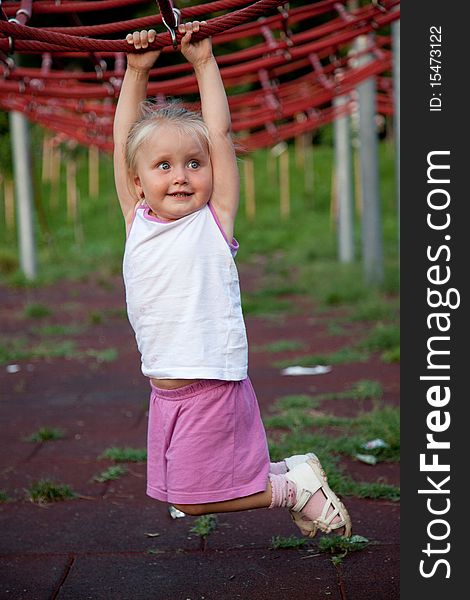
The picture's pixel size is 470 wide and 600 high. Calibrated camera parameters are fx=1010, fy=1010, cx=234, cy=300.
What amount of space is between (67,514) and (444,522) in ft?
5.97

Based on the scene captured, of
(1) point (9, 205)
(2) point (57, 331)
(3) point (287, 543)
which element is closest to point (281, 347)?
(2) point (57, 331)

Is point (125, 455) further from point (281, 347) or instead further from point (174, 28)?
point (281, 347)

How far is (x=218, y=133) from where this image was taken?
8.28 feet

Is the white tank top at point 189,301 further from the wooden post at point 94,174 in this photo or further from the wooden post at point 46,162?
the wooden post at point 46,162

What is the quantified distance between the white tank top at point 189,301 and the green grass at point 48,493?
4.42 ft

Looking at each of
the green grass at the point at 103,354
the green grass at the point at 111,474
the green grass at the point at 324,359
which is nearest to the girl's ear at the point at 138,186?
the green grass at the point at 111,474

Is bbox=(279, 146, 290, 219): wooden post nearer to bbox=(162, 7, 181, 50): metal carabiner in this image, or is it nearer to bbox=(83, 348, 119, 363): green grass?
bbox=(83, 348, 119, 363): green grass

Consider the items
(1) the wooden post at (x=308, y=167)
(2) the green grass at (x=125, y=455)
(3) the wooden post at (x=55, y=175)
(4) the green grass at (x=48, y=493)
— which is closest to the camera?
(4) the green grass at (x=48, y=493)

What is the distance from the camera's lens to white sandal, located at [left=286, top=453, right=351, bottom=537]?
8.61ft

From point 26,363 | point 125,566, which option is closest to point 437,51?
point 125,566

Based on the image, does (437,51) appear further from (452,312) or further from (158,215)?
(158,215)

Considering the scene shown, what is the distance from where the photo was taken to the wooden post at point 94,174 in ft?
65.7

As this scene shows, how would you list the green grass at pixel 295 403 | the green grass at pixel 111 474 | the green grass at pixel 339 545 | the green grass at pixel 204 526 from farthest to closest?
1. the green grass at pixel 295 403
2. the green grass at pixel 111 474
3. the green grass at pixel 204 526
4. the green grass at pixel 339 545

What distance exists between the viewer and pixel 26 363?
6.82 meters
